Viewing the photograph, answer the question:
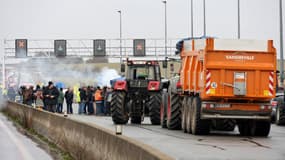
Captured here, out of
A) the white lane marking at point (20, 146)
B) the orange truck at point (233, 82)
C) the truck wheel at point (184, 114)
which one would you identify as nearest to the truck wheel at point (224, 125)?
the truck wheel at point (184, 114)

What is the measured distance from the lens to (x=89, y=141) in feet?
50.1

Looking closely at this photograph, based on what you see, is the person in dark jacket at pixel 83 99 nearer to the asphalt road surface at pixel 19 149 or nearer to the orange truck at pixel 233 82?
the asphalt road surface at pixel 19 149

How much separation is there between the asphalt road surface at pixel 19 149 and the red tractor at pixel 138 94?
12.7ft

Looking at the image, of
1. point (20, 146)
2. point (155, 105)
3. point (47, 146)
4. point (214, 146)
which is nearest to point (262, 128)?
point (214, 146)

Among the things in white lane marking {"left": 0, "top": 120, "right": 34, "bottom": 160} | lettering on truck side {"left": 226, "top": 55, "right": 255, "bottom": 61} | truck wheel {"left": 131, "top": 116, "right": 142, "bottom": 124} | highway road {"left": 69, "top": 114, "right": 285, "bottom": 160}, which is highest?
lettering on truck side {"left": 226, "top": 55, "right": 255, "bottom": 61}

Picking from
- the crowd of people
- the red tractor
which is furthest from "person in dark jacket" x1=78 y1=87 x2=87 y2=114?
the red tractor

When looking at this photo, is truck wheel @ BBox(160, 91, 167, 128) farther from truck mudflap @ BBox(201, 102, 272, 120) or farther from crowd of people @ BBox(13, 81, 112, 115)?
crowd of people @ BBox(13, 81, 112, 115)

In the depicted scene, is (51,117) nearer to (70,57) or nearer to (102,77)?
(102,77)

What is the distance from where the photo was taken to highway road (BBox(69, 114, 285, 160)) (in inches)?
653

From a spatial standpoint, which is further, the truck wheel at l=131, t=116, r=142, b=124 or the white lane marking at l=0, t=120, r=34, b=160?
the truck wheel at l=131, t=116, r=142, b=124

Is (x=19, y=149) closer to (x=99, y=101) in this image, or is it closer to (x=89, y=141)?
(x=89, y=141)

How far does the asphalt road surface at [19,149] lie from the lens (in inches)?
742

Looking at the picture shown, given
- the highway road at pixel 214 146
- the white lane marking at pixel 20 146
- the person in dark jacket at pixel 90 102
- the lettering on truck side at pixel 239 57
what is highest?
the lettering on truck side at pixel 239 57

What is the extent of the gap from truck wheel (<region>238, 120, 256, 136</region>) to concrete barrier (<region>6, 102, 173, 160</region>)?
5.68 metres
